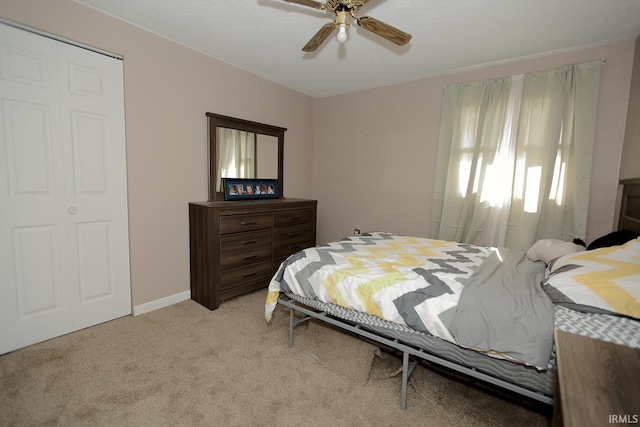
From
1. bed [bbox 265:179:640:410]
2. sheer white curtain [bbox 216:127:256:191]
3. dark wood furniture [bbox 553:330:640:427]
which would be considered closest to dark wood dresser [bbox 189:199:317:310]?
sheer white curtain [bbox 216:127:256:191]

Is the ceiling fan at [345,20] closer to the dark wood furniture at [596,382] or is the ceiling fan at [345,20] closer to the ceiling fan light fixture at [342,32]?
the ceiling fan light fixture at [342,32]

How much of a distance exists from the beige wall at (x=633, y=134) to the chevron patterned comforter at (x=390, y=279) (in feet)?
4.36

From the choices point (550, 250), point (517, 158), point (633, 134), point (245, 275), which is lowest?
point (245, 275)

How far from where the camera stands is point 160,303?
9.43 feet

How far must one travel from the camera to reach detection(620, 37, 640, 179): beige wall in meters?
2.30

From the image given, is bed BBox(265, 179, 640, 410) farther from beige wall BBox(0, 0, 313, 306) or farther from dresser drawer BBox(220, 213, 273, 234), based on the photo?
beige wall BBox(0, 0, 313, 306)

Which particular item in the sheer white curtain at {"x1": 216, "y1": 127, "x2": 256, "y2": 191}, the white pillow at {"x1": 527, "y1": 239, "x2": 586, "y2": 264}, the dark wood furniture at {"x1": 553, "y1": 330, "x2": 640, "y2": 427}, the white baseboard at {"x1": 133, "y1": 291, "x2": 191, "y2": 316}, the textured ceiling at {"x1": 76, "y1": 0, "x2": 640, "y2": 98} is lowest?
the white baseboard at {"x1": 133, "y1": 291, "x2": 191, "y2": 316}

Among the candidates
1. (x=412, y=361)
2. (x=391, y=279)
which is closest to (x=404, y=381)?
(x=412, y=361)

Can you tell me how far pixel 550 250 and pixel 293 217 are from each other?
8.45ft

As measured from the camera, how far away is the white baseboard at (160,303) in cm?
272

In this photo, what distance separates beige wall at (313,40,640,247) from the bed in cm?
50

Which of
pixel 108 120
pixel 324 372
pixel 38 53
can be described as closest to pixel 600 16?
pixel 324 372

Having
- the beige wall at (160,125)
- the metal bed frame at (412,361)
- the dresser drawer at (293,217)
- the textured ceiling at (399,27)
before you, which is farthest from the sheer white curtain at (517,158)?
the beige wall at (160,125)

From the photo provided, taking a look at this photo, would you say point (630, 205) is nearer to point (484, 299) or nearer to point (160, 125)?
point (484, 299)
